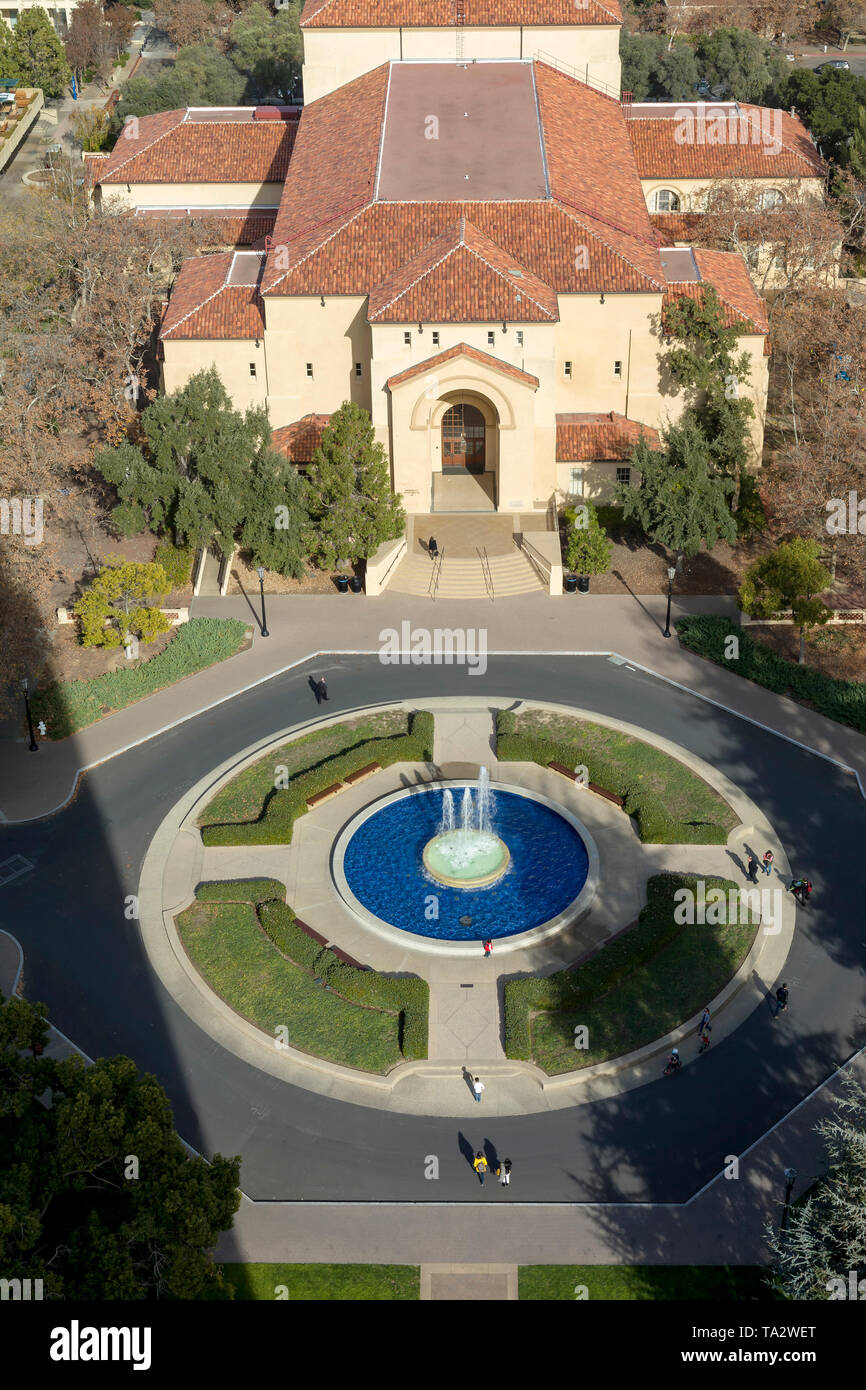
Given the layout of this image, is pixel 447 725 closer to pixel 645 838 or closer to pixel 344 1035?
pixel 645 838

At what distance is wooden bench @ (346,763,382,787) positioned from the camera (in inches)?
1966

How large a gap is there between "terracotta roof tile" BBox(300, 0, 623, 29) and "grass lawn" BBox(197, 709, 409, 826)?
3915cm

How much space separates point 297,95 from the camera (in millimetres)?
105125

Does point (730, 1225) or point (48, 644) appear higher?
point (48, 644)

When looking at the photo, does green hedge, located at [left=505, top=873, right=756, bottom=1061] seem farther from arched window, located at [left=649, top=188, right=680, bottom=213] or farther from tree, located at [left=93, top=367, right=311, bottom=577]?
arched window, located at [left=649, top=188, right=680, bottom=213]

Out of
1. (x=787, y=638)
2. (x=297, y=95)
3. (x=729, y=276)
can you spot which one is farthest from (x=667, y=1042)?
(x=297, y=95)

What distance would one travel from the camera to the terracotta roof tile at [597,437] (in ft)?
209

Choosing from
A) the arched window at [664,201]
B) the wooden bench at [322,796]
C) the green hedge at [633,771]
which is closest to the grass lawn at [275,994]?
the wooden bench at [322,796]

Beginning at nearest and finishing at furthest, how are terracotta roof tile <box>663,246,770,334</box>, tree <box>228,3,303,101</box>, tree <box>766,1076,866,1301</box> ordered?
1. tree <box>766,1076,866,1301</box>
2. terracotta roof tile <box>663,246,770,334</box>
3. tree <box>228,3,303,101</box>

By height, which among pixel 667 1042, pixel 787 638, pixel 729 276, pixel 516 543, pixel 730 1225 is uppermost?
pixel 729 276

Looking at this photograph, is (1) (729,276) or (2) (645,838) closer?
(2) (645,838)

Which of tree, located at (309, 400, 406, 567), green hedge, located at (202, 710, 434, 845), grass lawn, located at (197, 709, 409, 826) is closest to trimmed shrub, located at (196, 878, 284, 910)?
green hedge, located at (202, 710, 434, 845)

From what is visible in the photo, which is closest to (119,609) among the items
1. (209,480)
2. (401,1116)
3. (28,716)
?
(209,480)
